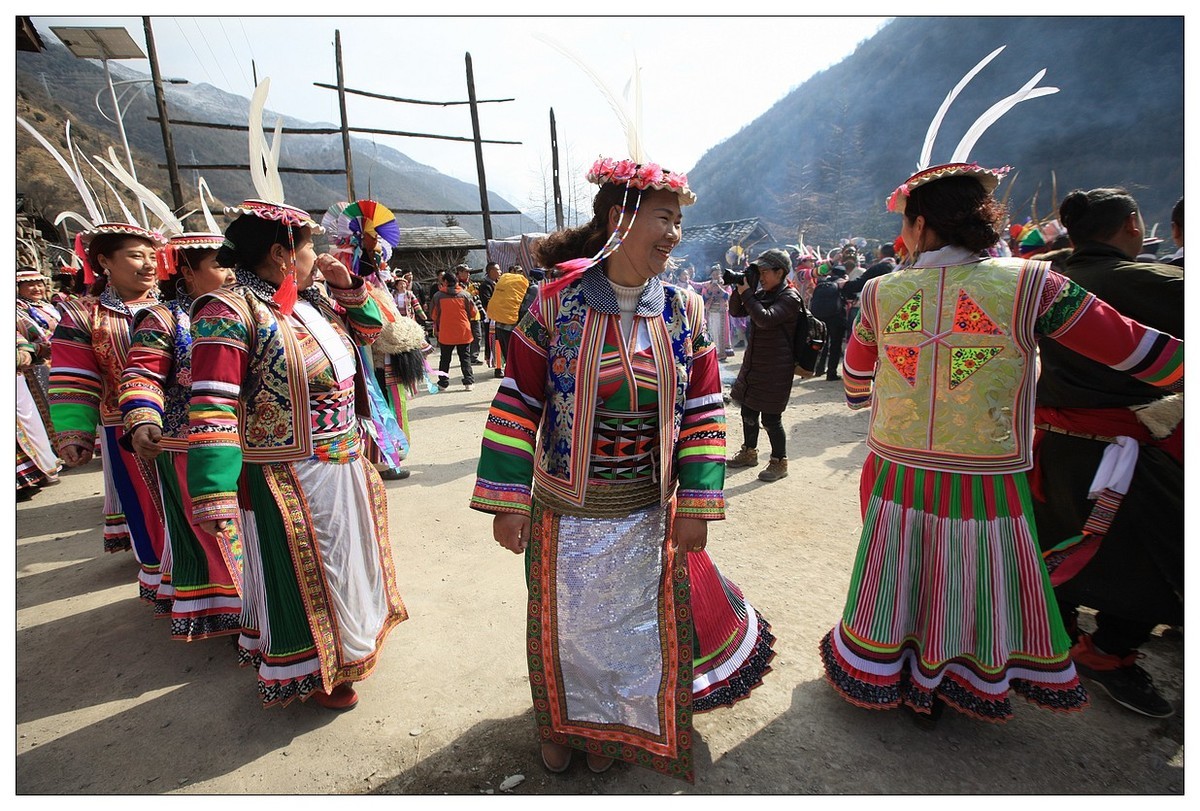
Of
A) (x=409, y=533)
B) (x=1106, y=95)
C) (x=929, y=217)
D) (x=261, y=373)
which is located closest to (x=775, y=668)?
(x=929, y=217)

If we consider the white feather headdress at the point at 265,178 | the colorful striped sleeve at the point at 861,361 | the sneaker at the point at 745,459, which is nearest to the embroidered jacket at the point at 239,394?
the white feather headdress at the point at 265,178

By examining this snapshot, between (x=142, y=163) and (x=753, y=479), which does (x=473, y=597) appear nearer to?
(x=753, y=479)

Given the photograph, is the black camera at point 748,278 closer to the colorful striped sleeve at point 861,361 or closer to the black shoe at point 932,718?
the colorful striped sleeve at point 861,361

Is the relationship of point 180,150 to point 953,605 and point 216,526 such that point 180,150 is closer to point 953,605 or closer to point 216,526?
point 216,526

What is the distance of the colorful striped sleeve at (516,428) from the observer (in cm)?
176

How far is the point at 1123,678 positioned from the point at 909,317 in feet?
5.27

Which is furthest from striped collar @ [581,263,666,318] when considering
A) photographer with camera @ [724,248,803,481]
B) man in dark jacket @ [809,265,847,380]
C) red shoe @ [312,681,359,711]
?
man in dark jacket @ [809,265,847,380]

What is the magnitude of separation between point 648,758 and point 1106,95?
4291cm

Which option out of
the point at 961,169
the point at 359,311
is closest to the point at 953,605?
the point at 961,169

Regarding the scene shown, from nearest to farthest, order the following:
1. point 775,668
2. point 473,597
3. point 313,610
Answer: point 313,610, point 775,668, point 473,597

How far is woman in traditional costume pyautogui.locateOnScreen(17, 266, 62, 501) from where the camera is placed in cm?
531

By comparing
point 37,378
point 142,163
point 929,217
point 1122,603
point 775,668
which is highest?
point 142,163

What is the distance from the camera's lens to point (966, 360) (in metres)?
1.90

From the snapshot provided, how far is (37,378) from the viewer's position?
5898 millimetres
